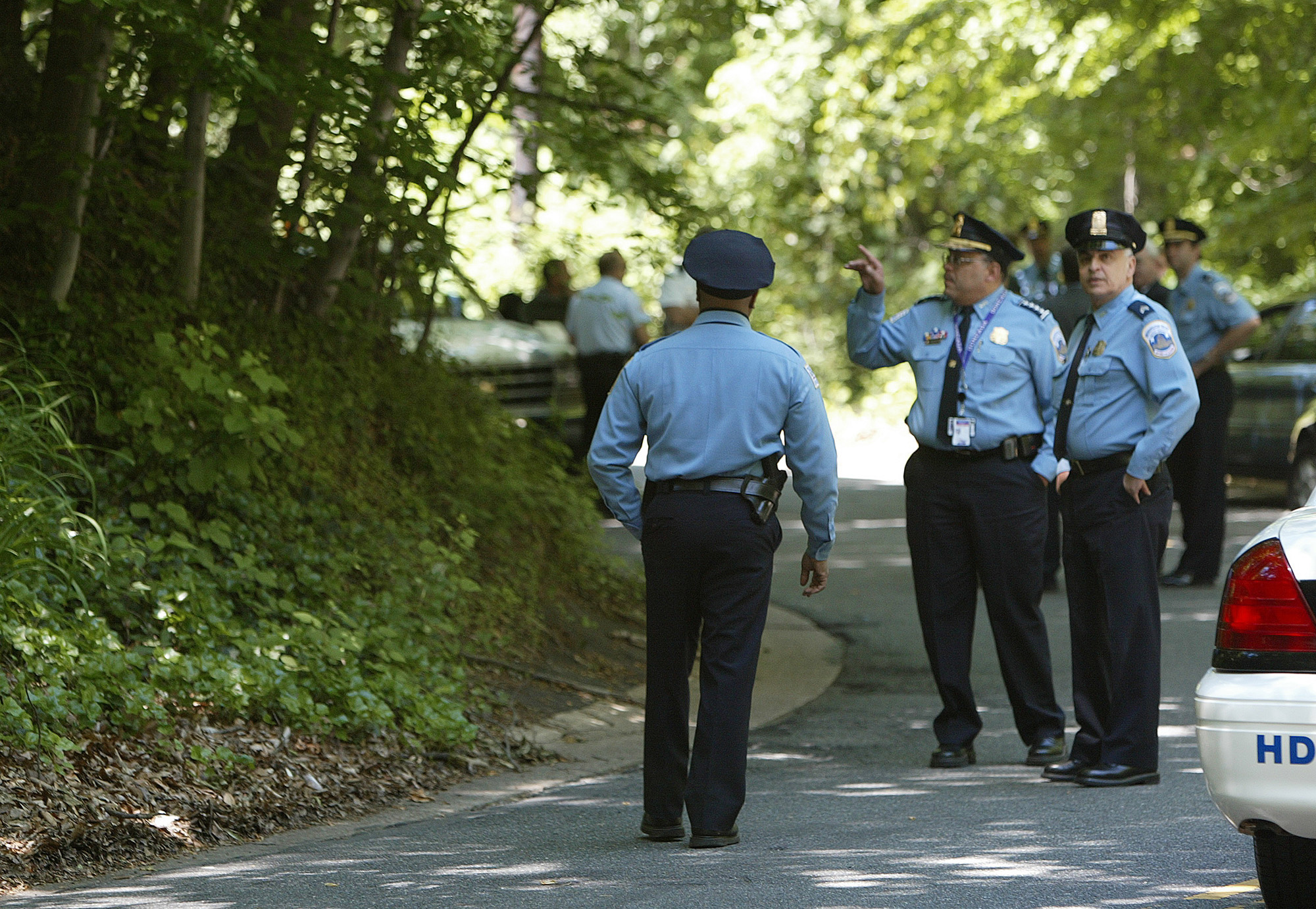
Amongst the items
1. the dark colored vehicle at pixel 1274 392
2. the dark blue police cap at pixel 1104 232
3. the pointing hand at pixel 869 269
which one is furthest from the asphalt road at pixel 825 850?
the dark colored vehicle at pixel 1274 392

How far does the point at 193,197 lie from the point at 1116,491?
4.49 meters

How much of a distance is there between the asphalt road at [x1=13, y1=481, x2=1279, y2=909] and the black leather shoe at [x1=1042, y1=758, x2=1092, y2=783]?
67 mm

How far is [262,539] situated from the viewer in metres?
7.40

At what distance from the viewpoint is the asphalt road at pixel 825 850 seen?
4508 millimetres

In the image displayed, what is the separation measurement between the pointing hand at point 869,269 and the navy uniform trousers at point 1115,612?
40.4 inches

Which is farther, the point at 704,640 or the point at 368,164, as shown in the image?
the point at 368,164

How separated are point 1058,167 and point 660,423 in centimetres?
2137

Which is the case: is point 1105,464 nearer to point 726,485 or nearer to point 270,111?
point 726,485

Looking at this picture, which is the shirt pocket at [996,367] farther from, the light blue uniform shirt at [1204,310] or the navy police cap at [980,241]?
the light blue uniform shirt at [1204,310]

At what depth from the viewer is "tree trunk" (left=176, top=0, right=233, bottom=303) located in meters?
7.92

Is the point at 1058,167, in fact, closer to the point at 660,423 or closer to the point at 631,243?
the point at 631,243

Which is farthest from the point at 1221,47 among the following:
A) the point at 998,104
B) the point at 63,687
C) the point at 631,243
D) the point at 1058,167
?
the point at 63,687

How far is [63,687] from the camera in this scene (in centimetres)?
551

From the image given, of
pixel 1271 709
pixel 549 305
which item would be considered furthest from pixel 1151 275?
pixel 1271 709
